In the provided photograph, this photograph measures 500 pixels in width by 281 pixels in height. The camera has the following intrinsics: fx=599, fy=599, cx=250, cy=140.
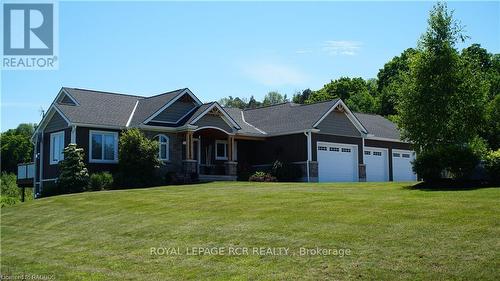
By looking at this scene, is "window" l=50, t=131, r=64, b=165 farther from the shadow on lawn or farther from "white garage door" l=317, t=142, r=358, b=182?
the shadow on lawn

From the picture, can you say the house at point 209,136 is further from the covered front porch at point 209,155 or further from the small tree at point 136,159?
the small tree at point 136,159

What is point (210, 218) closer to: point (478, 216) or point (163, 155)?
point (478, 216)

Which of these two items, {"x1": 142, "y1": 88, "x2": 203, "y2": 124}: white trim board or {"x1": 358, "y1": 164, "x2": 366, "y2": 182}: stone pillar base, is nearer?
{"x1": 142, "y1": 88, "x2": 203, "y2": 124}: white trim board

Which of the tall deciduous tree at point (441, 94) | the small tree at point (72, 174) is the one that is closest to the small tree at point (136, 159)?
the small tree at point (72, 174)

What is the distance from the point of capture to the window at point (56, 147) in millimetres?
32812

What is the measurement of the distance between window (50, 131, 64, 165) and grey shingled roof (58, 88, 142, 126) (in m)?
1.60

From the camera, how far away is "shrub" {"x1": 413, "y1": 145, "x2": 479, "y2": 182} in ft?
69.8

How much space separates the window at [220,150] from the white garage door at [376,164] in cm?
956

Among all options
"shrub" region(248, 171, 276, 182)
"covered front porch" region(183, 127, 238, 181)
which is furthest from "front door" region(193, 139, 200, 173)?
"shrub" region(248, 171, 276, 182)

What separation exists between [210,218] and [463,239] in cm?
716

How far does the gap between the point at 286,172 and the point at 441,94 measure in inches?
538

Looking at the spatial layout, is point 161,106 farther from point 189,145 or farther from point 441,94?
point 441,94

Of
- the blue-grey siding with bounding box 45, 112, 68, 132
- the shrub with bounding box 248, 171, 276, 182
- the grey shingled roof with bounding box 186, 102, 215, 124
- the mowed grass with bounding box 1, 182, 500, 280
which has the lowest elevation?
the mowed grass with bounding box 1, 182, 500, 280

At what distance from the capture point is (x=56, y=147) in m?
33.4
